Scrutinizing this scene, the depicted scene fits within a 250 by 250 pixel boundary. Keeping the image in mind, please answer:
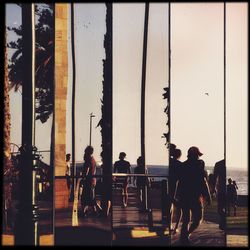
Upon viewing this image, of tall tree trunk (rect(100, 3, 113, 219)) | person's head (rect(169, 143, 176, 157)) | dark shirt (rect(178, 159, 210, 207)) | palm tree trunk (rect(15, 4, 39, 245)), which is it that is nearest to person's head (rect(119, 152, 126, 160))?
tall tree trunk (rect(100, 3, 113, 219))

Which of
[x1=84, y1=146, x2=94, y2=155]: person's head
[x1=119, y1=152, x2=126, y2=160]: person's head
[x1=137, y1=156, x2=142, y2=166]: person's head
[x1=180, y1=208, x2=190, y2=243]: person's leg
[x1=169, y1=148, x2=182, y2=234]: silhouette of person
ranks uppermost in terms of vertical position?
[x1=84, y1=146, x2=94, y2=155]: person's head

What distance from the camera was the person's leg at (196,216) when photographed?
1090 centimetres

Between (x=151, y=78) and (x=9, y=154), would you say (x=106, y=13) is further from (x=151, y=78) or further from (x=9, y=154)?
(x=9, y=154)

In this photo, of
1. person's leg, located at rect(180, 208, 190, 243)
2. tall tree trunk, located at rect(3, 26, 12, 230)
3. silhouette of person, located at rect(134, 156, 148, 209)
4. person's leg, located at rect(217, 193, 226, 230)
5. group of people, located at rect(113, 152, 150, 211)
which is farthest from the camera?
silhouette of person, located at rect(134, 156, 148, 209)

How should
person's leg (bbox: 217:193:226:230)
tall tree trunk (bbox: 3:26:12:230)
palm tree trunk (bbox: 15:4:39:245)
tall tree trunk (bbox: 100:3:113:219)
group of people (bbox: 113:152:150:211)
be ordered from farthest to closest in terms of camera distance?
person's leg (bbox: 217:193:226:230), group of people (bbox: 113:152:150:211), tall tree trunk (bbox: 100:3:113:219), tall tree trunk (bbox: 3:26:12:230), palm tree trunk (bbox: 15:4:39:245)

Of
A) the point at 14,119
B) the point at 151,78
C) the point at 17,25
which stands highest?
the point at 17,25

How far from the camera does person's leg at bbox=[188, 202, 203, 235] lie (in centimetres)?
1090

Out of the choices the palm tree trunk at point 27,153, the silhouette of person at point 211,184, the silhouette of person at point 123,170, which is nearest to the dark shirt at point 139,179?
the silhouette of person at point 123,170

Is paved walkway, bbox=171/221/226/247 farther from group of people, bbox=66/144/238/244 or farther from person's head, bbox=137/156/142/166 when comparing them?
person's head, bbox=137/156/142/166

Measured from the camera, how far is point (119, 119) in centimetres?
1084

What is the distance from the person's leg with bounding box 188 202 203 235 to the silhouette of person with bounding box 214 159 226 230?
38 cm

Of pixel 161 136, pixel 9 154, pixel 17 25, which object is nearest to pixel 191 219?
pixel 161 136

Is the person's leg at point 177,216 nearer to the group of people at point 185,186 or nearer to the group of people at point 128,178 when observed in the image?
the group of people at point 185,186

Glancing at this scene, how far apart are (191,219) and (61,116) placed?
9.15 feet
